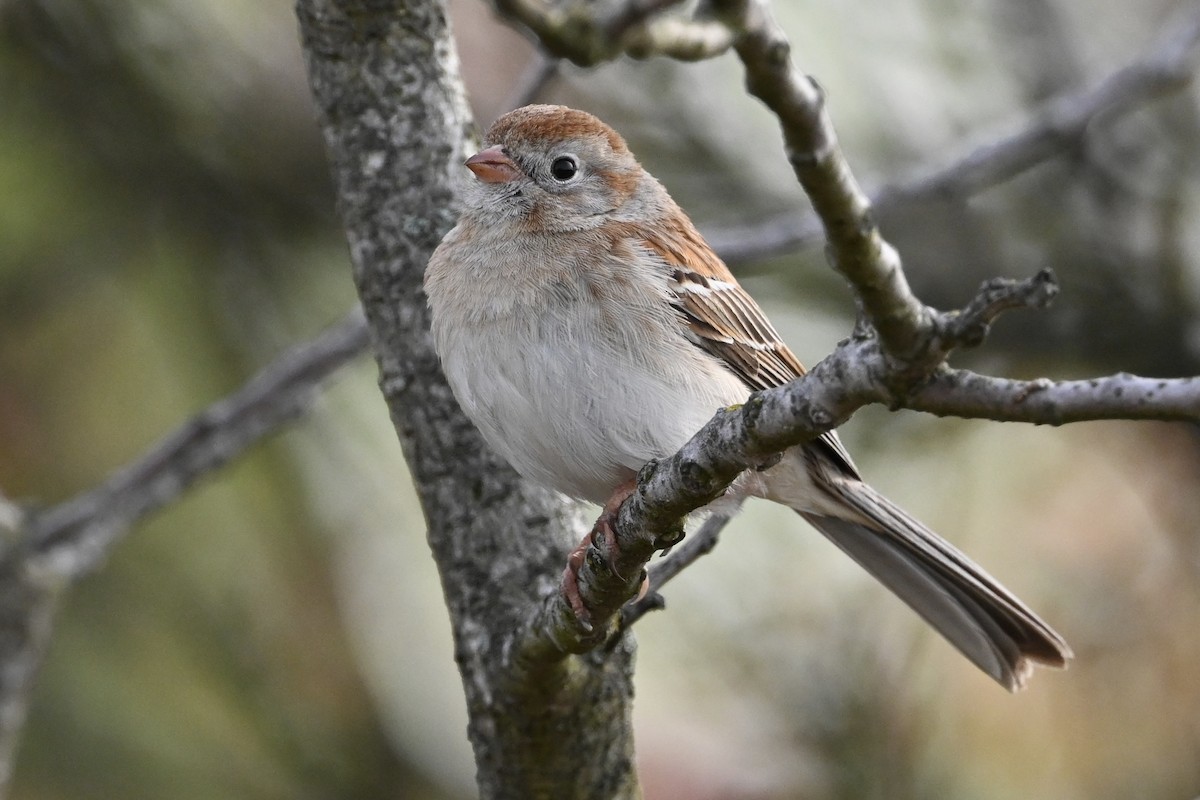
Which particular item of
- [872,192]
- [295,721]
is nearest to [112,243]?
[295,721]

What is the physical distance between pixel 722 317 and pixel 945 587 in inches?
35.4

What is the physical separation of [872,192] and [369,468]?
2799mm

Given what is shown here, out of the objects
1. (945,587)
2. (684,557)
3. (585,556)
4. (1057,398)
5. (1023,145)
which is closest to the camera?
(1057,398)

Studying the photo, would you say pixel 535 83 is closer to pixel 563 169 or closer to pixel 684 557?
pixel 563 169

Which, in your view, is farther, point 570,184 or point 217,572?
point 217,572

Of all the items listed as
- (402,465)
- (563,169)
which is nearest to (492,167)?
(563,169)

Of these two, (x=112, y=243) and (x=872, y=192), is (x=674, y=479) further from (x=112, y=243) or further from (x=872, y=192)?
(x=112, y=243)

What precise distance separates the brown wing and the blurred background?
1.72 meters

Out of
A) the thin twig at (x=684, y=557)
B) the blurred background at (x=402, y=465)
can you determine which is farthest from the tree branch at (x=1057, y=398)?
the blurred background at (x=402, y=465)

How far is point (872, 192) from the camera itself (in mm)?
4227

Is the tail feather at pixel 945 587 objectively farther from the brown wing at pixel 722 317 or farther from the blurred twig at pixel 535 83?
the blurred twig at pixel 535 83

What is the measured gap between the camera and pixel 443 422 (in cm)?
331

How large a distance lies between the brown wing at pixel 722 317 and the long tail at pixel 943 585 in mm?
159

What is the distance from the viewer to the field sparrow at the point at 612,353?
3.09 m
